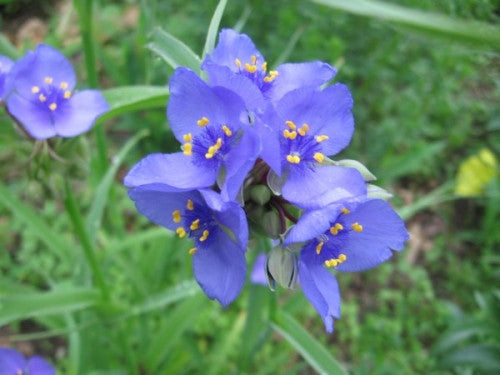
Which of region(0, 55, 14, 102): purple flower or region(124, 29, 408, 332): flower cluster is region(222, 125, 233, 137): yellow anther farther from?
region(0, 55, 14, 102): purple flower

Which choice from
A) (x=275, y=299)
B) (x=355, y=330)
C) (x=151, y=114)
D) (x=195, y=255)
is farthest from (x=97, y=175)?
(x=355, y=330)

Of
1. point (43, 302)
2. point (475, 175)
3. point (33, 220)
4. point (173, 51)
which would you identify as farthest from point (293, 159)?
point (475, 175)

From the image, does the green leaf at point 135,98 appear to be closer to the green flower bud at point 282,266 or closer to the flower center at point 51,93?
the flower center at point 51,93

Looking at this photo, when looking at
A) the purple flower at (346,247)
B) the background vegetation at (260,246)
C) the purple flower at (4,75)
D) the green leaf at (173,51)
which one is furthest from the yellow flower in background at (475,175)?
the purple flower at (4,75)

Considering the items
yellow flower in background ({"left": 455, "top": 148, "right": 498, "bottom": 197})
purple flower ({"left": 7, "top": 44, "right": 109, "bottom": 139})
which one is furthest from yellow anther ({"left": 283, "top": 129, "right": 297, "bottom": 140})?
yellow flower in background ({"left": 455, "top": 148, "right": 498, "bottom": 197})

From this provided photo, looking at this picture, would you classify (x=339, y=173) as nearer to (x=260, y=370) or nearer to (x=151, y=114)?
(x=260, y=370)

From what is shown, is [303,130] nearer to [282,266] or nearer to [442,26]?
[282,266]
